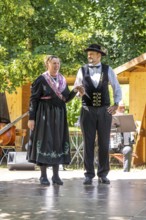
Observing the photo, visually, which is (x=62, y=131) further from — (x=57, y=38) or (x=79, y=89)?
(x=57, y=38)

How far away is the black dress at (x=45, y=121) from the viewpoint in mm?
7309

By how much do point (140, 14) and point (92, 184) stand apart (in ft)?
33.6

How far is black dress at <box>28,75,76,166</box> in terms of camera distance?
24.0 feet

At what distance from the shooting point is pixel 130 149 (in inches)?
434

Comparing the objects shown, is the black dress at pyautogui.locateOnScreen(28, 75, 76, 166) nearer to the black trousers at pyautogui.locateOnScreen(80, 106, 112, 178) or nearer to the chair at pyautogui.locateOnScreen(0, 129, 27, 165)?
the black trousers at pyautogui.locateOnScreen(80, 106, 112, 178)

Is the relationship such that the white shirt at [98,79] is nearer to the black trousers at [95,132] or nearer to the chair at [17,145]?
the black trousers at [95,132]

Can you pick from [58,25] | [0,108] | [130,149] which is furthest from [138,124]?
[0,108]

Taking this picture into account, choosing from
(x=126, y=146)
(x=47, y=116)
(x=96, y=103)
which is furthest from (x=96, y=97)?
Answer: (x=126, y=146)

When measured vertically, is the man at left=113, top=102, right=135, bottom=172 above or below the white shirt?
below

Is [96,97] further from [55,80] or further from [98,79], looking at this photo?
[55,80]

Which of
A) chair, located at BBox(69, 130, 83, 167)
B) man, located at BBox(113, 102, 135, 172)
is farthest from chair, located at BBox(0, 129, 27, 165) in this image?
man, located at BBox(113, 102, 135, 172)

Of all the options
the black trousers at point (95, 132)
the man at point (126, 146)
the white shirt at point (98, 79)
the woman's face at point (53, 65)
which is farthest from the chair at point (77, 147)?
the woman's face at point (53, 65)

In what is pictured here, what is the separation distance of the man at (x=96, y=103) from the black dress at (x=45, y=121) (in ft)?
0.76

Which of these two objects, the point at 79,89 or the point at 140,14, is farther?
the point at 140,14
